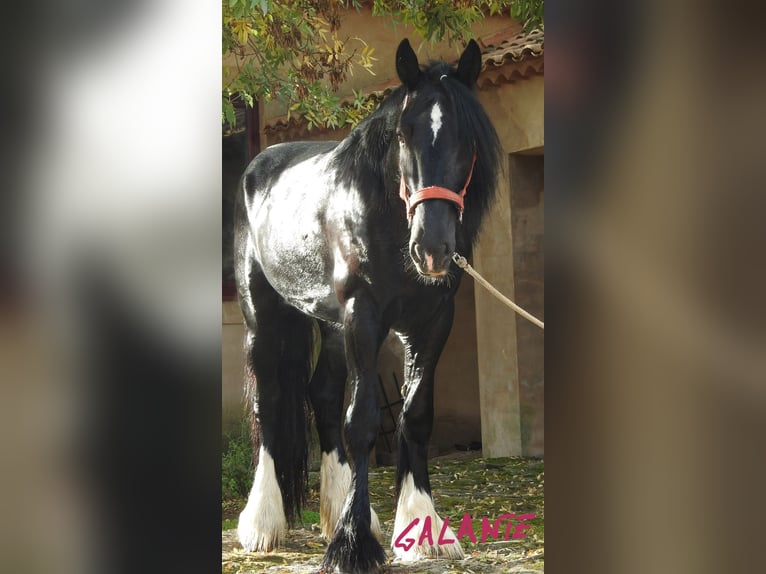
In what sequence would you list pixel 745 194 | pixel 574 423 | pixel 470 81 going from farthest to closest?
pixel 470 81
pixel 574 423
pixel 745 194

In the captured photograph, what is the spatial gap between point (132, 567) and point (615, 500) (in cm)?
153

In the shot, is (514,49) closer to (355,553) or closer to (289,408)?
(289,408)

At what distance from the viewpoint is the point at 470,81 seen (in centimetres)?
322

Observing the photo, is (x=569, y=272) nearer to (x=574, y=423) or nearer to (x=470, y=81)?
(x=574, y=423)

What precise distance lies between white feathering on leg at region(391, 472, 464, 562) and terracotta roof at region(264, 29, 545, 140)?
1.37 m

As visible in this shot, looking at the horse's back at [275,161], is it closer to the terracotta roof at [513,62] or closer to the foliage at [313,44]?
the foliage at [313,44]

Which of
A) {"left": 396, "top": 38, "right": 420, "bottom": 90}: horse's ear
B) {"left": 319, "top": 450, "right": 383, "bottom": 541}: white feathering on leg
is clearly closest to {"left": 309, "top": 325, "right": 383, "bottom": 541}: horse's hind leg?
{"left": 319, "top": 450, "right": 383, "bottom": 541}: white feathering on leg

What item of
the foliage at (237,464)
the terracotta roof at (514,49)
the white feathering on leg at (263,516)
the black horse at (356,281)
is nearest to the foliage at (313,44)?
the terracotta roof at (514,49)

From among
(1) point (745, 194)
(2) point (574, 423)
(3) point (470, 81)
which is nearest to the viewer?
(1) point (745, 194)

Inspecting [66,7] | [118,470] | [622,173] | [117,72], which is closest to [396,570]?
[118,470]

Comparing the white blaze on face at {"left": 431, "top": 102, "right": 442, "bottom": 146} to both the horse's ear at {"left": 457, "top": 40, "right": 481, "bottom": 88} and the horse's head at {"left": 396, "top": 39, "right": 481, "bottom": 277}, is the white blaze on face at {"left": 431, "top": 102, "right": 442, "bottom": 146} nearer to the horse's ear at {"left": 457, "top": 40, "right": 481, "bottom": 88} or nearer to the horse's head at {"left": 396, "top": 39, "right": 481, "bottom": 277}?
the horse's head at {"left": 396, "top": 39, "right": 481, "bottom": 277}

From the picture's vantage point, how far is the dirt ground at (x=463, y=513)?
327cm

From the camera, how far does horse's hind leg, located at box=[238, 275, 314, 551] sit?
3.44 metres

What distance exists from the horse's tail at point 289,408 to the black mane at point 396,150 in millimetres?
551
